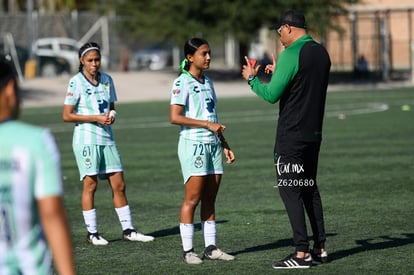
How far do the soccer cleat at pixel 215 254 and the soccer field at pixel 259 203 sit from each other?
0.12 meters

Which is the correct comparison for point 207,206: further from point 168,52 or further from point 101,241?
point 168,52

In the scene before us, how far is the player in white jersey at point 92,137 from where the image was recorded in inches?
418

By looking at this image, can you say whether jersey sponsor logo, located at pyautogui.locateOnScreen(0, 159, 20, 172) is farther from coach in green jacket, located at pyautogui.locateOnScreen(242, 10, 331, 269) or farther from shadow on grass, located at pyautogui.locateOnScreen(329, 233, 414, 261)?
shadow on grass, located at pyautogui.locateOnScreen(329, 233, 414, 261)

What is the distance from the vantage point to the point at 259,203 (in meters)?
13.2

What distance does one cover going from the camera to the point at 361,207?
41.3 feet

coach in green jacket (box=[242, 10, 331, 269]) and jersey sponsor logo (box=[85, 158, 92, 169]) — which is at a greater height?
coach in green jacket (box=[242, 10, 331, 269])

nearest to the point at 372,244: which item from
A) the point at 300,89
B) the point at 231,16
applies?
the point at 300,89

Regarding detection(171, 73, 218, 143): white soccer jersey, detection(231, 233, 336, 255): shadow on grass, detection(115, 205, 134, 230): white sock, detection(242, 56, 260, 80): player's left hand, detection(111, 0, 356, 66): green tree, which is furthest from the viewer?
detection(111, 0, 356, 66): green tree

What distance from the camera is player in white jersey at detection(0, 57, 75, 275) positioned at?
4.43m

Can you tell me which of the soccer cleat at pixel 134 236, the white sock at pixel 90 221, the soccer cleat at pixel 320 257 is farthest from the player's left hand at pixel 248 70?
the white sock at pixel 90 221

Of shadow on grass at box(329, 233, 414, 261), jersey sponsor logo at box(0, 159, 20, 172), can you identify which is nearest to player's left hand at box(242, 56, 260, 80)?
shadow on grass at box(329, 233, 414, 261)

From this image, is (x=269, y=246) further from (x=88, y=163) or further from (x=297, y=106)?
(x=88, y=163)

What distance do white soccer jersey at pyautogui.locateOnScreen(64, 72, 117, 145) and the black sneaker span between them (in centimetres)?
267

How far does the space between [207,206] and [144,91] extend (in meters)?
37.0
